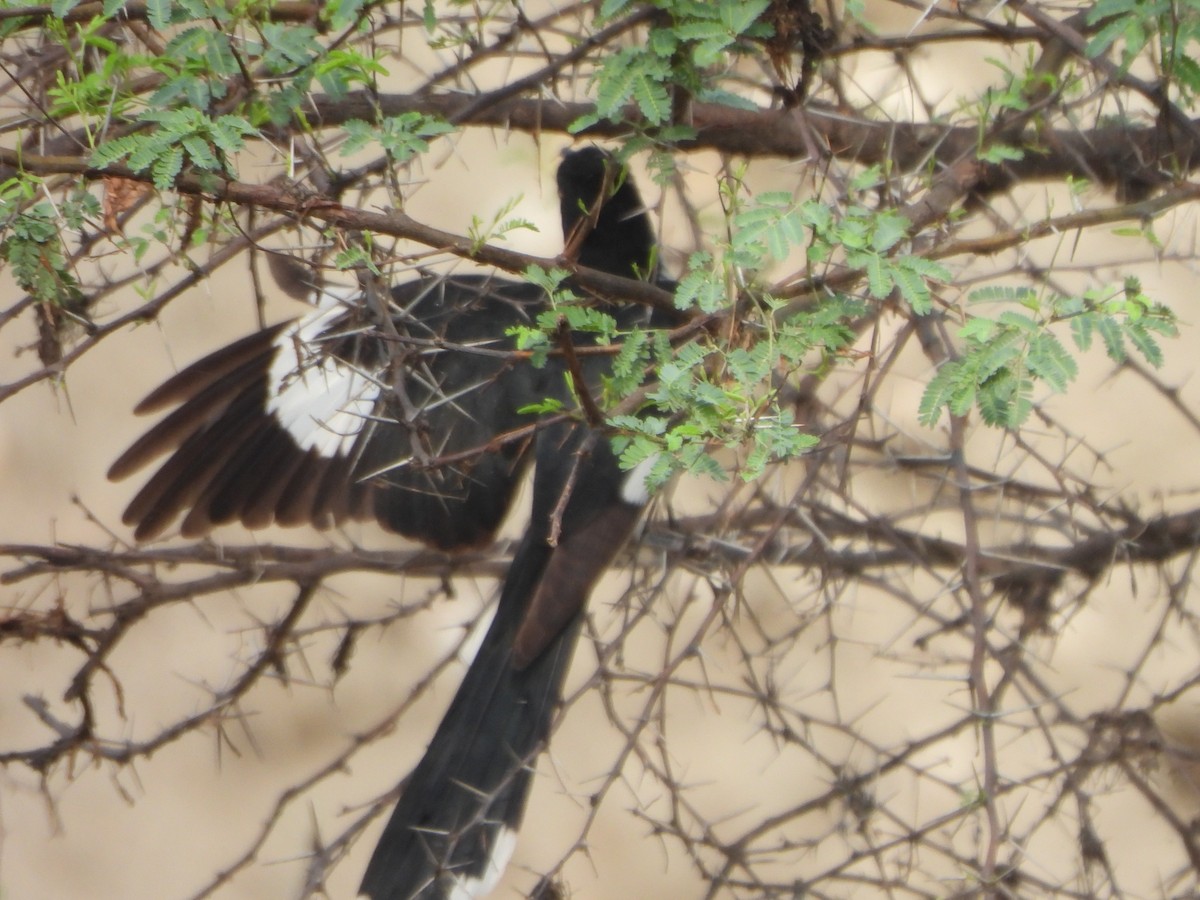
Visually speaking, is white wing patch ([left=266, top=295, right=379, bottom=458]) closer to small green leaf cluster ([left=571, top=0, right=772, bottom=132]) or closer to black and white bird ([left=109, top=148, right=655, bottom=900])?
black and white bird ([left=109, top=148, right=655, bottom=900])

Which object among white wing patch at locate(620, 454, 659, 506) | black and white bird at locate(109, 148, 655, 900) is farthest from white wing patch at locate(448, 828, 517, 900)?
white wing patch at locate(620, 454, 659, 506)

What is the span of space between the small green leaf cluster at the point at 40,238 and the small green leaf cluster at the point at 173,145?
9 centimetres

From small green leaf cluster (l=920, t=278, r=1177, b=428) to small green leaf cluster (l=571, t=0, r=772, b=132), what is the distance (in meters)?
0.33

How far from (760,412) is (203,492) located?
52.7 inches

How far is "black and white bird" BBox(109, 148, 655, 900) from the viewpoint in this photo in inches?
71.6

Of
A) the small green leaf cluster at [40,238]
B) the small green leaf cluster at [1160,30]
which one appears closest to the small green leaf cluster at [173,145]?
the small green leaf cluster at [40,238]

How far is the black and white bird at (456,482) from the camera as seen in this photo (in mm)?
1818

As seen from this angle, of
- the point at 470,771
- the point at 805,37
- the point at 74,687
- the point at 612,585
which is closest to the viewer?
the point at 805,37

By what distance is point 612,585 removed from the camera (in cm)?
316

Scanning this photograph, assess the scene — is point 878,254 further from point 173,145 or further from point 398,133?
point 173,145

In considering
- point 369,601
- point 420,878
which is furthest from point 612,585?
point 420,878

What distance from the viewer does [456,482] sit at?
215cm

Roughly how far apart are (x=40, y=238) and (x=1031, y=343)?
0.88 m

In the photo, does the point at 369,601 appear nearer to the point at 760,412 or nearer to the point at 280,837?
the point at 280,837
